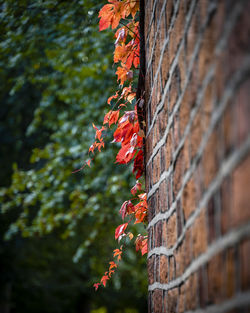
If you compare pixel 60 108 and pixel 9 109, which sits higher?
pixel 9 109

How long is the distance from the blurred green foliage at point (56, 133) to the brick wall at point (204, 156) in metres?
3.41

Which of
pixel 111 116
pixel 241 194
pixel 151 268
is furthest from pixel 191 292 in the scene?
pixel 111 116

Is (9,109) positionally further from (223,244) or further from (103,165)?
(223,244)

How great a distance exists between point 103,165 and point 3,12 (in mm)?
2329

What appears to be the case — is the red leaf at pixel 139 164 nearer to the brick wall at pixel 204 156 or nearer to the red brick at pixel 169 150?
the brick wall at pixel 204 156

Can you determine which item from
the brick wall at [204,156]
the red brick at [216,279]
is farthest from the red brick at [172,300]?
the red brick at [216,279]

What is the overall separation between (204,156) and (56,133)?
5.61 metres

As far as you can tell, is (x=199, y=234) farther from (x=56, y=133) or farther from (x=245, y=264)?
(x=56, y=133)

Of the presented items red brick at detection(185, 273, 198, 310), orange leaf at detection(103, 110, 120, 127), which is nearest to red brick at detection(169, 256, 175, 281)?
red brick at detection(185, 273, 198, 310)

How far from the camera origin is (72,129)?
587 cm

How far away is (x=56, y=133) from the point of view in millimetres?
6207

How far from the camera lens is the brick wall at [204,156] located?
552 mm

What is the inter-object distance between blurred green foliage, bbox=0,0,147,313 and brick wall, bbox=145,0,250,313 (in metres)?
3.41

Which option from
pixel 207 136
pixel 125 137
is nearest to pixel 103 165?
pixel 125 137
